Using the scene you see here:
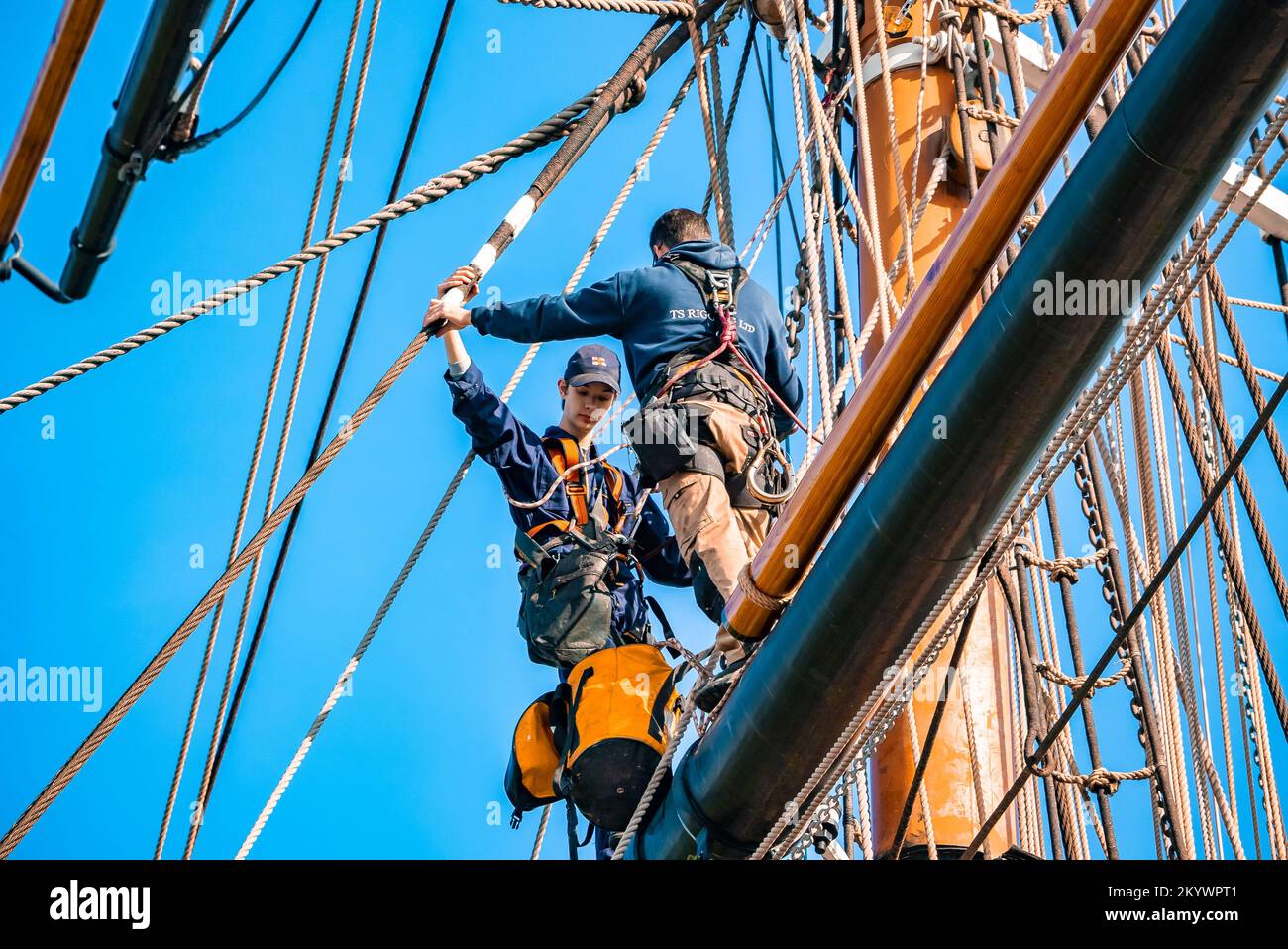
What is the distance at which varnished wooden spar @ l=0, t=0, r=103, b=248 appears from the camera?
2.74 m

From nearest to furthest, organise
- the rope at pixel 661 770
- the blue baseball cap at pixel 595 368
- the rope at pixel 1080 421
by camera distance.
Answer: the rope at pixel 1080 421 → the rope at pixel 661 770 → the blue baseball cap at pixel 595 368

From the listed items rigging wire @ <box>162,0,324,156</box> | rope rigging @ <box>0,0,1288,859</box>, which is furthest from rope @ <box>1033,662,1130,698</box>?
rigging wire @ <box>162,0,324,156</box>

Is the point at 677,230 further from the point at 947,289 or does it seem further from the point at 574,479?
the point at 947,289

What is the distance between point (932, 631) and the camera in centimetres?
452

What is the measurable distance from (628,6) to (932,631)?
2.23 m

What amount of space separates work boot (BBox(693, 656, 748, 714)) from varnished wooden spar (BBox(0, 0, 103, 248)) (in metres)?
1.81

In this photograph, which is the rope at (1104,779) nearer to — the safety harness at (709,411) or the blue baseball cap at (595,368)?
the safety harness at (709,411)

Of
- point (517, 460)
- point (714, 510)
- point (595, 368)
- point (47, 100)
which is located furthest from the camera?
point (595, 368)

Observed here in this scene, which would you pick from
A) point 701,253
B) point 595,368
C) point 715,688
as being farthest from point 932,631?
point 595,368

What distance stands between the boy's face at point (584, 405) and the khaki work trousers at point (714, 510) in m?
0.94

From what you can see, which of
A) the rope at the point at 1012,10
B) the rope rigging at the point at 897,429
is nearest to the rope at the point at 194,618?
the rope rigging at the point at 897,429

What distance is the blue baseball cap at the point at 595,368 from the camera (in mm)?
5383
